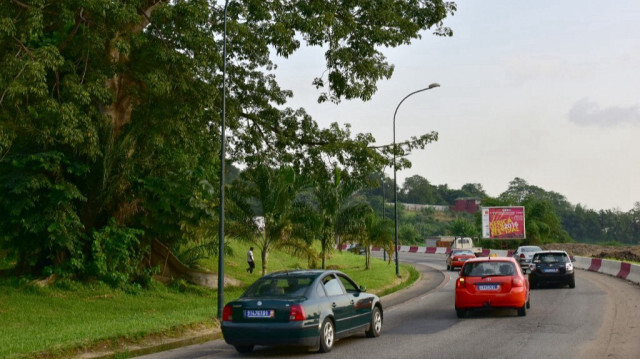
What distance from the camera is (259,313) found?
1109cm

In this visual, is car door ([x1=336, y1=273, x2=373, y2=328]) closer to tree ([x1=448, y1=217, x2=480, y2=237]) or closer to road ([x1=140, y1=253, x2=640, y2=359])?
road ([x1=140, y1=253, x2=640, y2=359])

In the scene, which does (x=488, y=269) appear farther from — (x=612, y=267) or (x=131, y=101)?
(x=612, y=267)

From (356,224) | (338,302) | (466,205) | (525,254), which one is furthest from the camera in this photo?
(466,205)

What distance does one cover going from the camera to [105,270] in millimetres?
21328

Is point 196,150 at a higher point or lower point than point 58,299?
higher

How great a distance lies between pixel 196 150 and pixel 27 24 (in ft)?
23.3

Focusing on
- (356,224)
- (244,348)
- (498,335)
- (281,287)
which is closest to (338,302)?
(281,287)

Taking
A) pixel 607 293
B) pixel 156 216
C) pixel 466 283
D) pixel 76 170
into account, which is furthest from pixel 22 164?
pixel 607 293

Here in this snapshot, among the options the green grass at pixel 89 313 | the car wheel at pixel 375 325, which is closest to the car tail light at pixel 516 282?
the car wheel at pixel 375 325

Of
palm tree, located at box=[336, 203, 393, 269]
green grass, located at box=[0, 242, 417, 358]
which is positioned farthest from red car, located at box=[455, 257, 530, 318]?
palm tree, located at box=[336, 203, 393, 269]

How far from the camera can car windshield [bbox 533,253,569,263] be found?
82.0ft

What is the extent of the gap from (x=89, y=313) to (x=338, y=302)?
29.4 feet

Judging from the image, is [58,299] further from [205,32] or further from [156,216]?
[205,32]

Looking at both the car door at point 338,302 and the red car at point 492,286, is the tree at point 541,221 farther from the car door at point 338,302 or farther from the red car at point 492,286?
the car door at point 338,302
